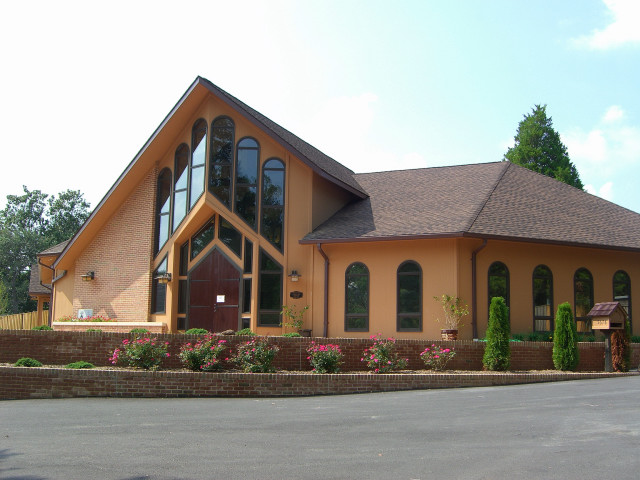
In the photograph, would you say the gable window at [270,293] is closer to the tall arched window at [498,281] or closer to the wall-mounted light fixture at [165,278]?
the wall-mounted light fixture at [165,278]

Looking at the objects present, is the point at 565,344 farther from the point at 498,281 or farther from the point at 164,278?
the point at 164,278

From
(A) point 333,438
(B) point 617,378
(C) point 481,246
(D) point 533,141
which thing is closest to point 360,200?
(C) point 481,246

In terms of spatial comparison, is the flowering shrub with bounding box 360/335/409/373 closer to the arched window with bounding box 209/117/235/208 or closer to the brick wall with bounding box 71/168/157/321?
the arched window with bounding box 209/117/235/208

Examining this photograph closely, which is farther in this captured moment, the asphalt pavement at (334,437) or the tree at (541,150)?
the tree at (541,150)

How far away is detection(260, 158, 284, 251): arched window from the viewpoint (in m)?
20.0

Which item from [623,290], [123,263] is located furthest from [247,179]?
[623,290]

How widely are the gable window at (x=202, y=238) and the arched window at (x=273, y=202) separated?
198 centimetres

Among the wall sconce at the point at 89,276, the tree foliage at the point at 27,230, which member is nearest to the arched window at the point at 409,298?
the wall sconce at the point at 89,276

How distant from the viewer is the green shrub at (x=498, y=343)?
48.2 ft

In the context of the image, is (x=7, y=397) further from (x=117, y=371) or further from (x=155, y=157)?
(x=155, y=157)

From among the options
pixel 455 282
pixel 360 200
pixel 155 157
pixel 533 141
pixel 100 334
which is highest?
pixel 533 141

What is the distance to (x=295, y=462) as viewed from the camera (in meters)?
7.11

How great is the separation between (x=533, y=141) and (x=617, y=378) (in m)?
38.7

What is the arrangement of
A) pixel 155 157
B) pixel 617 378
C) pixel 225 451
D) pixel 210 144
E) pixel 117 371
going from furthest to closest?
1. pixel 155 157
2. pixel 210 144
3. pixel 617 378
4. pixel 117 371
5. pixel 225 451
